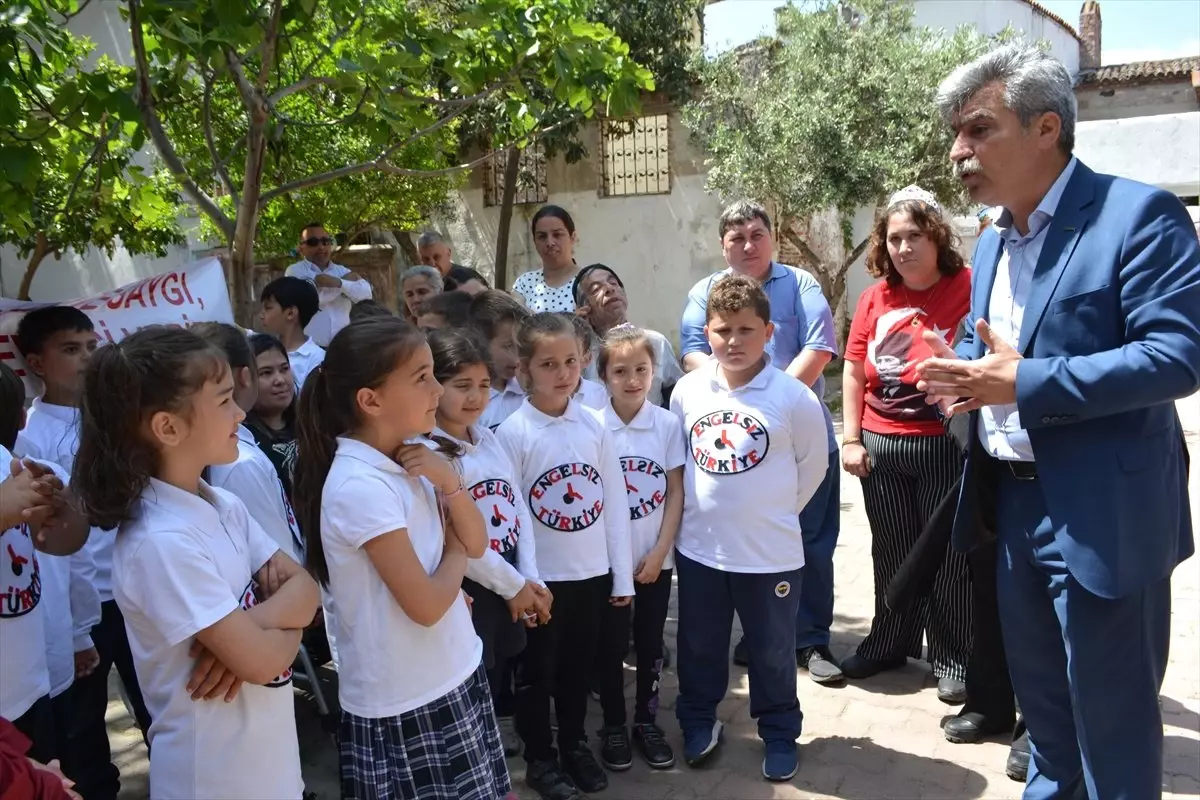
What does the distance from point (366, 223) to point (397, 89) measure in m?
8.54

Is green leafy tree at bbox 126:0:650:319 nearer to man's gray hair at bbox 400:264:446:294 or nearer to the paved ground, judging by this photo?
man's gray hair at bbox 400:264:446:294

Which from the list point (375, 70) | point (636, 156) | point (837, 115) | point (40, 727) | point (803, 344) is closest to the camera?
Result: point (40, 727)

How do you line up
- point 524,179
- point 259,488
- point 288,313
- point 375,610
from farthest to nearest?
point 524,179 < point 288,313 < point 259,488 < point 375,610

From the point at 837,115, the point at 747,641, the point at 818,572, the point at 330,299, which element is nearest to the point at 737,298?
the point at 747,641

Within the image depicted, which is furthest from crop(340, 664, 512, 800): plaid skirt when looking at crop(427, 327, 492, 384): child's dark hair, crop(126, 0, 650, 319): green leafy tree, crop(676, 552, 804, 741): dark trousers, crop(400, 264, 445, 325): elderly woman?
crop(400, 264, 445, 325): elderly woman

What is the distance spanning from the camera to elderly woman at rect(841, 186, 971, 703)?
139 inches

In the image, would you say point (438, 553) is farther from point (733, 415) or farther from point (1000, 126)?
point (1000, 126)

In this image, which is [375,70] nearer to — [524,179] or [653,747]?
[653,747]

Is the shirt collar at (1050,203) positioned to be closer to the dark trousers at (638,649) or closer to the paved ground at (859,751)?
the dark trousers at (638,649)

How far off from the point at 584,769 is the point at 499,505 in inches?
38.6

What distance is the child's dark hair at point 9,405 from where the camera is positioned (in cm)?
230

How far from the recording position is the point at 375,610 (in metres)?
2.17

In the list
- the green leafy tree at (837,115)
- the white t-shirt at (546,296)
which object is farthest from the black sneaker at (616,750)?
the green leafy tree at (837,115)

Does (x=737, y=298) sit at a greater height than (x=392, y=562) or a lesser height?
greater
